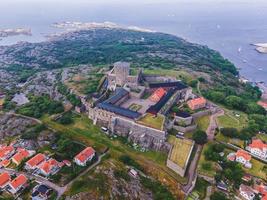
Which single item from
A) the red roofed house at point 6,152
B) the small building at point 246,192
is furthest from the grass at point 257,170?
the red roofed house at point 6,152

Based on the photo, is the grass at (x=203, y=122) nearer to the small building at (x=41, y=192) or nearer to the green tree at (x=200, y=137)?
the green tree at (x=200, y=137)

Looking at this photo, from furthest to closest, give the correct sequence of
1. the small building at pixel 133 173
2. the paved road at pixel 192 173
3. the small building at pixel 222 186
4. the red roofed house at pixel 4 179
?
1. the small building at pixel 133 173
2. the paved road at pixel 192 173
3. the small building at pixel 222 186
4. the red roofed house at pixel 4 179

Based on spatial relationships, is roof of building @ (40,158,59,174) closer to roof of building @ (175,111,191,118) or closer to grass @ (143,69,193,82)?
roof of building @ (175,111,191,118)

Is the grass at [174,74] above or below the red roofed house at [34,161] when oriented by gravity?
above

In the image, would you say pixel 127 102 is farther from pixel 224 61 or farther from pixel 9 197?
pixel 224 61

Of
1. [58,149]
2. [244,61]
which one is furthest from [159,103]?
[244,61]

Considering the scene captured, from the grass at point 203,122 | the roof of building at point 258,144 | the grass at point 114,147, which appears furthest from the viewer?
the grass at point 203,122

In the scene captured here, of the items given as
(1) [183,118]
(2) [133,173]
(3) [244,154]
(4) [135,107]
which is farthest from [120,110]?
(3) [244,154]

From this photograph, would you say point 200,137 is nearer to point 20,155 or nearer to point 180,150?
point 180,150
